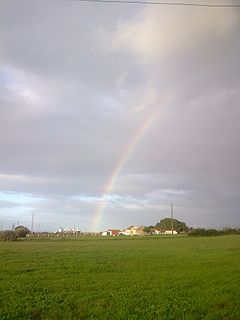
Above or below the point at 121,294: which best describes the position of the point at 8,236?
above

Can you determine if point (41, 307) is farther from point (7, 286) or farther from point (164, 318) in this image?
point (7, 286)

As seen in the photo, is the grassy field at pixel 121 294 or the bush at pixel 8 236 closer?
the grassy field at pixel 121 294

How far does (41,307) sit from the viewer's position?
11.8m

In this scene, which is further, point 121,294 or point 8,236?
point 8,236

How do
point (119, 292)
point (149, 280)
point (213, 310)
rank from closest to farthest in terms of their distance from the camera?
1. point (213, 310)
2. point (119, 292)
3. point (149, 280)

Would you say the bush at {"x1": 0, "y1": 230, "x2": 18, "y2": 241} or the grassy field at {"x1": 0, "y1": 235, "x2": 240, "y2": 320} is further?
the bush at {"x1": 0, "y1": 230, "x2": 18, "y2": 241}

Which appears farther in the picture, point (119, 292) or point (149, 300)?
point (119, 292)

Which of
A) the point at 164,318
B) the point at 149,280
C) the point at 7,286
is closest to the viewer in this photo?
the point at 164,318

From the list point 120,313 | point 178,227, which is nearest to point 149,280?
point 120,313

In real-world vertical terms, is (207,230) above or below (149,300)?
above

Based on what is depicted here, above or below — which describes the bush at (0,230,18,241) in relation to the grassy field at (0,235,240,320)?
above

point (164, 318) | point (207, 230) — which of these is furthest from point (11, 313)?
point (207, 230)

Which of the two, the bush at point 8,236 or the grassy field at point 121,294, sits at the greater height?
the bush at point 8,236

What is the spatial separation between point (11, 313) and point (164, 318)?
401cm
